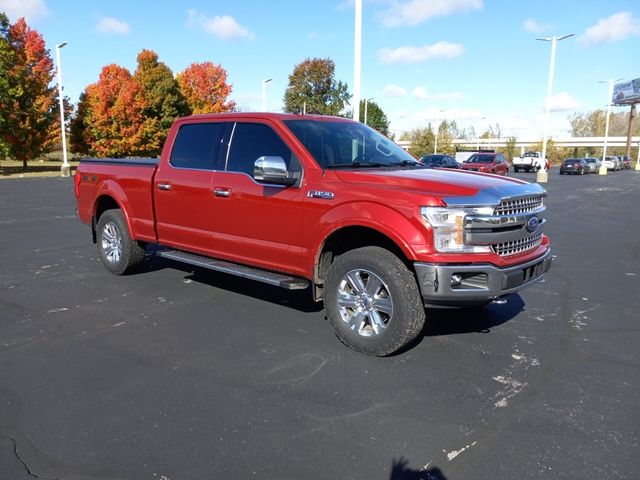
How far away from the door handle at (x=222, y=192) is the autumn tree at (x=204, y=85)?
48.1 m

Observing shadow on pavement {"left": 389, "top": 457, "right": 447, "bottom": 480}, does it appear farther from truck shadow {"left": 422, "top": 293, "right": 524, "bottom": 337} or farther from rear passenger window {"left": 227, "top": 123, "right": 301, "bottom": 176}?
rear passenger window {"left": 227, "top": 123, "right": 301, "bottom": 176}

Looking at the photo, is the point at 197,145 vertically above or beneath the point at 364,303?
above

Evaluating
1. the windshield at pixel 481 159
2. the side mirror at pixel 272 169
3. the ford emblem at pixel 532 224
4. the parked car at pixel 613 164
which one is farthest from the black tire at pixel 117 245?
the parked car at pixel 613 164

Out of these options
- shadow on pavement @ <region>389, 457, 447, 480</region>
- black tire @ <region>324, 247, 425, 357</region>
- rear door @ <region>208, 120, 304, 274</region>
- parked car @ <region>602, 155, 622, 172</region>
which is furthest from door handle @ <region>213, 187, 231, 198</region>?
parked car @ <region>602, 155, 622, 172</region>

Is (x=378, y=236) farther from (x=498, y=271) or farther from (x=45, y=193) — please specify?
(x=45, y=193)

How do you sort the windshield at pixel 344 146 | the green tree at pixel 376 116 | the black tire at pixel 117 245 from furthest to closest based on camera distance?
the green tree at pixel 376 116, the black tire at pixel 117 245, the windshield at pixel 344 146

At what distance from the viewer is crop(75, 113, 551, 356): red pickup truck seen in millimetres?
3955

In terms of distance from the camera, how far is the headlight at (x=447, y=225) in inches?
153

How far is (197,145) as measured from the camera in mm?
5855

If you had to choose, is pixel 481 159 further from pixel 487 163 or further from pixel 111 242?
pixel 111 242

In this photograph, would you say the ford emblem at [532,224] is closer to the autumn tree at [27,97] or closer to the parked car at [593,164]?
the autumn tree at [27,97]

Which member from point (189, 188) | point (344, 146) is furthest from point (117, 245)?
point (344, 146)

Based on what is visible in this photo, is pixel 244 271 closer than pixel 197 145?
Yes

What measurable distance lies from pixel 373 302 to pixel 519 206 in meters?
1.46
